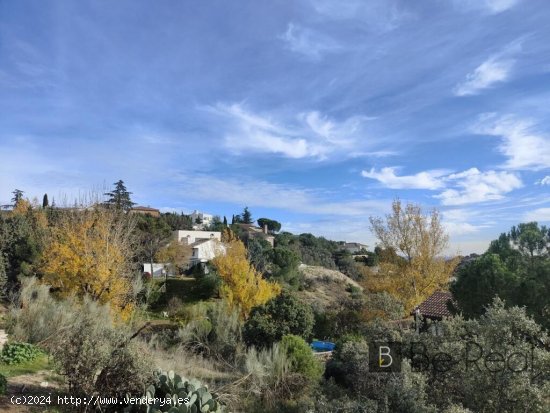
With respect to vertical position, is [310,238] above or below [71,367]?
above

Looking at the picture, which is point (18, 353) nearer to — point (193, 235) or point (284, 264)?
point (284, 264)

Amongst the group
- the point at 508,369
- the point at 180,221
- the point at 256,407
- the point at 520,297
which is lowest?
the point at 256,407

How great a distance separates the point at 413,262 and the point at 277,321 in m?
10.4

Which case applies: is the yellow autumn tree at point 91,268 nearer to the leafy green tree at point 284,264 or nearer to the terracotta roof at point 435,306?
the terracotta roof at point 435,306

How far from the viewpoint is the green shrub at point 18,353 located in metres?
7.40

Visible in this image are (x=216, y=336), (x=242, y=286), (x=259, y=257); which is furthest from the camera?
(x=259, y=257)

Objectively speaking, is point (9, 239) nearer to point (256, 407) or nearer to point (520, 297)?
point (256, 407)

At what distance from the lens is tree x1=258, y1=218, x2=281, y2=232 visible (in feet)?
265

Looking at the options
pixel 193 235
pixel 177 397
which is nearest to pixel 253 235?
pixel 193 235

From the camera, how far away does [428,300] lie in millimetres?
19438

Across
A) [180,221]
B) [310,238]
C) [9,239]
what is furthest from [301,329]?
[310,238]

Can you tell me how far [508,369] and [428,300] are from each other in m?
14.3

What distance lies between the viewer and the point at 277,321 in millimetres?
12242

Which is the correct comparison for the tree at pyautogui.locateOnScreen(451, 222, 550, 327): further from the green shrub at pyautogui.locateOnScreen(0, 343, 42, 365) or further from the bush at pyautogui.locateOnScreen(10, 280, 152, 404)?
the green shrub at pyautogui.locateOnScreen(0, 343, 42, 365)
